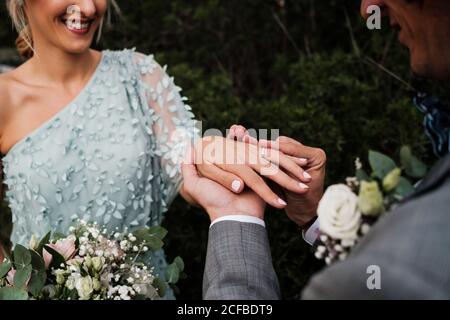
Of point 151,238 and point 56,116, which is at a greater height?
point 56,116

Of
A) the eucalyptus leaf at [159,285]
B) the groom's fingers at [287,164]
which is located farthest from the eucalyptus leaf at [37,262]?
the groom's fingers at [287,164]

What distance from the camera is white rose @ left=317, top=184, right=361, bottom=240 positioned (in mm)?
1117

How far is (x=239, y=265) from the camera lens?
4.70ft

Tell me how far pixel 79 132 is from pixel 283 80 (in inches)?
74.9

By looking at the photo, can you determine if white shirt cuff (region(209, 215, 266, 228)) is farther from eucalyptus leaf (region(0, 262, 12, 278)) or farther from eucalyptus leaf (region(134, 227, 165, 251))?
eucalyptus leaf (region(0, 262, 12, 278))

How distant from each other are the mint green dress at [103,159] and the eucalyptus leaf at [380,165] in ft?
4.73

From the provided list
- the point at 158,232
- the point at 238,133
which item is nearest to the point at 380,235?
the point at 158,232

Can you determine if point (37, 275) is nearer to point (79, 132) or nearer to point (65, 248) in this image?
point (65, 248)

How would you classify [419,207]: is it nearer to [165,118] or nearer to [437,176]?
[437,176]

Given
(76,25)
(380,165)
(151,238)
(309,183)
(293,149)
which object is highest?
(76,25)

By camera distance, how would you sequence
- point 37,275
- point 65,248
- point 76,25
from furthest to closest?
point 76,25 → point 65,248 → point 37,275

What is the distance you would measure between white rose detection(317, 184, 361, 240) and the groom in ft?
0.40

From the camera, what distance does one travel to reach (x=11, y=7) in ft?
8.46
